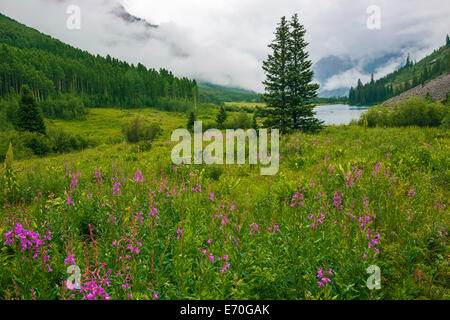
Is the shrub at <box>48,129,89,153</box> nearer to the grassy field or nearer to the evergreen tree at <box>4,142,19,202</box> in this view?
the evergreen tree at <box>4,142,19,202</box>

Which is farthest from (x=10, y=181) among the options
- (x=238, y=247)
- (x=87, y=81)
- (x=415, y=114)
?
(x=87, y=81)

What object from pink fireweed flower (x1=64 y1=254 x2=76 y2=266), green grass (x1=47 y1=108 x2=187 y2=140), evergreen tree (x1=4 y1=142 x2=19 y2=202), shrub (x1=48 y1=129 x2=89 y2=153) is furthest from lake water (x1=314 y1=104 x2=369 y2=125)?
Result: green grass (x1=47 y1=108 x2=187 y2=140)

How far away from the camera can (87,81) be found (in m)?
107

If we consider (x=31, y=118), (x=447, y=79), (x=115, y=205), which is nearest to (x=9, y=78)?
(x=31, y=118)

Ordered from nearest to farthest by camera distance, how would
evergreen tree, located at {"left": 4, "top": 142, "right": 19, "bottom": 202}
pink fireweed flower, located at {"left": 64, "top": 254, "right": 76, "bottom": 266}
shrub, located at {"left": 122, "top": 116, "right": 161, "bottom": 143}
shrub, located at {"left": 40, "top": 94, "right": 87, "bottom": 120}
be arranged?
pink fireweed flower, located at {"left": 64, "top": 254, "right": 76, "bottom": 266} < evergreen tree, located at {"left": 4, "top": 142, "right": 19, "bottom": 202} < shrub, located at {"left": 122, "top": 116, "right": 161, "bottom": 143} < shrub, located at {"left": 40, "top": 94, "right": 87, "bottom": 120}

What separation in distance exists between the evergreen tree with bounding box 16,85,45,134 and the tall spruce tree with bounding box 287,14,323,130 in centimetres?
5559

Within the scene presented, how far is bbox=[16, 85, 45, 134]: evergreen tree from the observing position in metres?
46.9

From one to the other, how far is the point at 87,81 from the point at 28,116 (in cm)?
7103

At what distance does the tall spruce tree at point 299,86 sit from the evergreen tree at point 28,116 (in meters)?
55.6

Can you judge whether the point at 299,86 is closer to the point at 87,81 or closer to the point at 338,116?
the point at 338,116

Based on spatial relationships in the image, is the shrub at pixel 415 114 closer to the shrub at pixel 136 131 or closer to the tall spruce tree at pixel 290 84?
the tall spruce tree at pixel 290 84

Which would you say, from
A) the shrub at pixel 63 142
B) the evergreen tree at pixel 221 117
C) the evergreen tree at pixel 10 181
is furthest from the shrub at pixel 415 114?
the evergreen tree at pixel 221 117

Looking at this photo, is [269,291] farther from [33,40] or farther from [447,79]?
[33,40]

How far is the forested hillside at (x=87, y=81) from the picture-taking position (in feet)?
281
